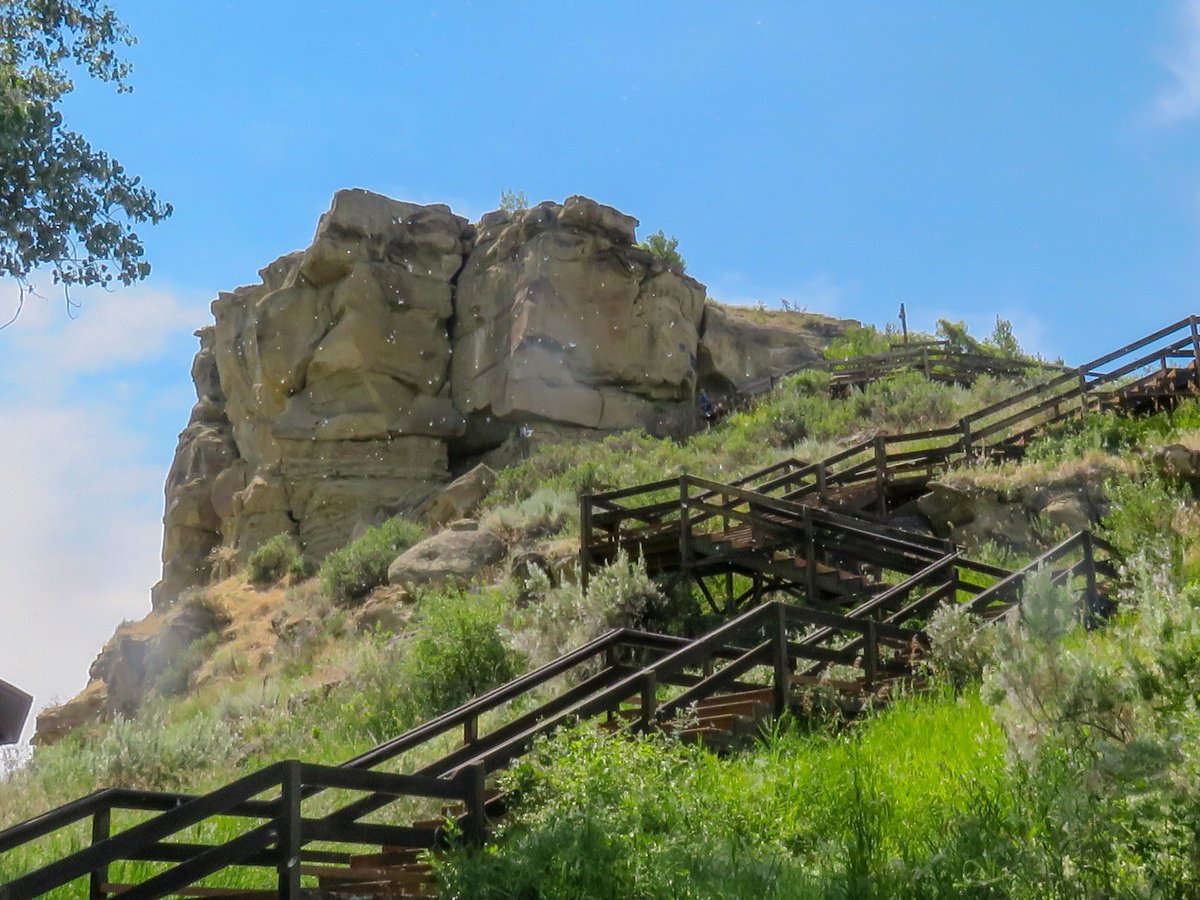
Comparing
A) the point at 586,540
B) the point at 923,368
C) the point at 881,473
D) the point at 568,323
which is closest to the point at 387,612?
the point at 586,540

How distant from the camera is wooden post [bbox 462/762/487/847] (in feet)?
25.7

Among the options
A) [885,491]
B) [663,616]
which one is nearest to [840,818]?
[663,616]

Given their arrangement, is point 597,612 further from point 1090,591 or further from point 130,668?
point 130,668

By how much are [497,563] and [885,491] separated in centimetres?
768

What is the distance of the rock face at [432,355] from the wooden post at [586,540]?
1557cm

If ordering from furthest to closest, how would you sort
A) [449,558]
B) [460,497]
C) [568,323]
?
[568,323] → [460,497] → [449,558]

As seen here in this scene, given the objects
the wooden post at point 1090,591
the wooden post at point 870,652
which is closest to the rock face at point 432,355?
the wooden post at point 1090,591

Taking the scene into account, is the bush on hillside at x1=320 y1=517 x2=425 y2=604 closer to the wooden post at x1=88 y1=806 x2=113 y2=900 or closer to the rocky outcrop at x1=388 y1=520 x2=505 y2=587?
A: the rocky outcrop at x1=388 y1=520 x2=505 y2=587

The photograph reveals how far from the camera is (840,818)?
24.6 feet

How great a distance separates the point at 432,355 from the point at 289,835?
32525 millimetres

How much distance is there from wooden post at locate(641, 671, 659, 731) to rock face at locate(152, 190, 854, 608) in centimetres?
2690

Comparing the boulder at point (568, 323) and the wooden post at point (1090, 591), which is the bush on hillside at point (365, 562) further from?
the wooden post at point (1090, 591)

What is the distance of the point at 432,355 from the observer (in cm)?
3881

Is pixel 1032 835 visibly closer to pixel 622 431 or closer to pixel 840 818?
pixel 840 818
